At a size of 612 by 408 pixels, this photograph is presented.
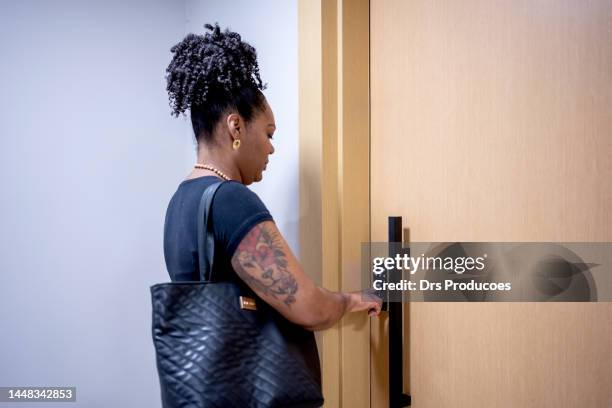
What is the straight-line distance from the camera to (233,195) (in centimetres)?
94

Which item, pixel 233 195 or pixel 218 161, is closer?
pixel 233 195

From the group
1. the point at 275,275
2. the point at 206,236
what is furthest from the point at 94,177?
the point at 275,275

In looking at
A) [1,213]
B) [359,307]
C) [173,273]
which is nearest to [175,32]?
[1,213]

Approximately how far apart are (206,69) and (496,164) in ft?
2.05

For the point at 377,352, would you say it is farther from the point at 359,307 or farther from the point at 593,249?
the point at 593,249

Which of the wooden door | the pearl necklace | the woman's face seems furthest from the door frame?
the pearl necklace

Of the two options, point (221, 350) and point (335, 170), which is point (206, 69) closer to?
point (335, 170)

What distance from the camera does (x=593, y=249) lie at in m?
0.94

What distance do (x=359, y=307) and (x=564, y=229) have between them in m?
0.44

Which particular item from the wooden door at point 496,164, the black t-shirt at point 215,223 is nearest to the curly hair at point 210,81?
the black t-shirt at point 215,223

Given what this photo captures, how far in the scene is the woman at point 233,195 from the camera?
92cm

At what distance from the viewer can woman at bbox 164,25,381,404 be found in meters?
0.92

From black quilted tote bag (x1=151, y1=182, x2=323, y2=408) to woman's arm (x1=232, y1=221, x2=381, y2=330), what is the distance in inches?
1.2

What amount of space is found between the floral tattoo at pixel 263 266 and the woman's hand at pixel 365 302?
22 cm
